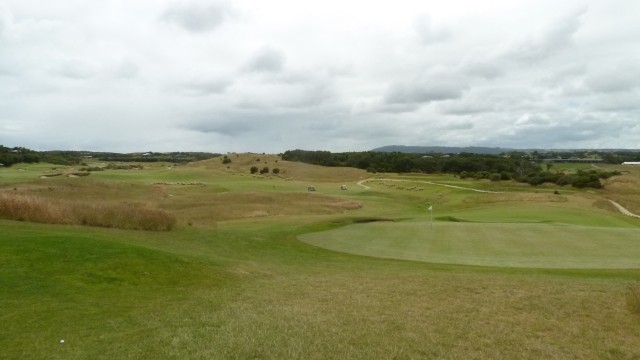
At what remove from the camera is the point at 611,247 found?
2603cm

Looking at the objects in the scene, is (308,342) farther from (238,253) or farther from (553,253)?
(553,253)

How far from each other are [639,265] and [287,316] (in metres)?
17.2

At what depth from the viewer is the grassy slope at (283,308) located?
32.5 ft

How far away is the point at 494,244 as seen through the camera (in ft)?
92.3

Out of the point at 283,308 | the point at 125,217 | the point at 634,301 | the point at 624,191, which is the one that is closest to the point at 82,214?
the point at 125,217

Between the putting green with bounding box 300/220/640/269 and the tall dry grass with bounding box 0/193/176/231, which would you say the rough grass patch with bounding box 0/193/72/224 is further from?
the putting green with bounding box 300/220/640/269

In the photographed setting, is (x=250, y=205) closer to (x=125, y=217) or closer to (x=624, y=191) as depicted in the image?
(x=125, y=217)

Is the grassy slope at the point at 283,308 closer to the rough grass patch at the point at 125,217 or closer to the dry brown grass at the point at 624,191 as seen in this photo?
the rough grass patch at the point at 125,217

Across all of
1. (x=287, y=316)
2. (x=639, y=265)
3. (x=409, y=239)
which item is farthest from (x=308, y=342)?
(x=409, y=239)

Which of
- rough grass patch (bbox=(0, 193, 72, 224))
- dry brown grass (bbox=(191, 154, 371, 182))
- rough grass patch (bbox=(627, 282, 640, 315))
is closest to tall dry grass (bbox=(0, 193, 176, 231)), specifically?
rough grass patch (bbox=(0, 193, 72, 224))

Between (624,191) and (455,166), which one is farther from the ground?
(455,166)

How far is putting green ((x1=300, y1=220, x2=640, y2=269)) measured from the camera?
77.8ft

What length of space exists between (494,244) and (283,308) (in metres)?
18.4

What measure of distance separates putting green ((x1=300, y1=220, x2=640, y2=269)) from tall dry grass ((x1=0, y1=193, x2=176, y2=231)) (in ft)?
28.0
